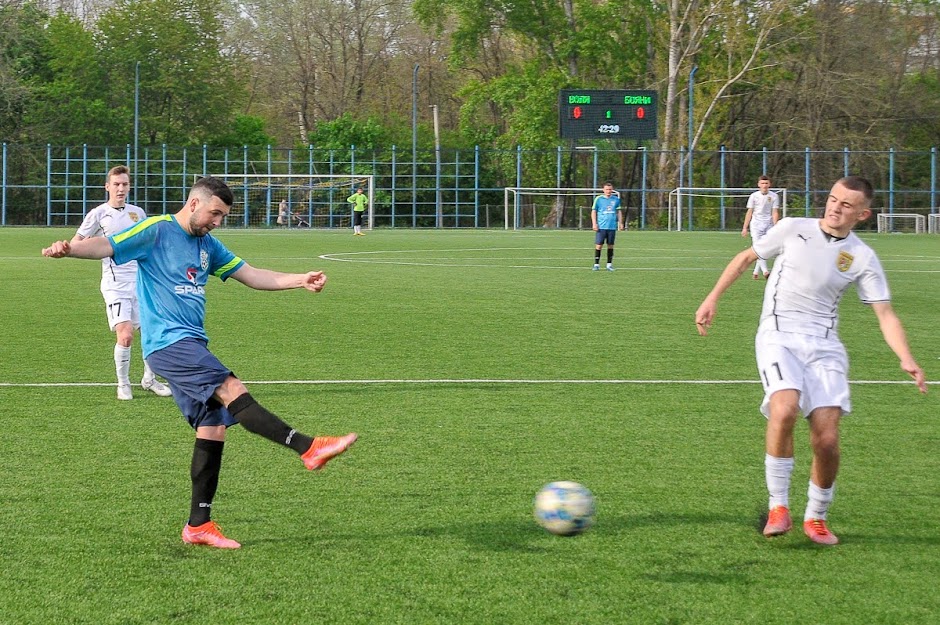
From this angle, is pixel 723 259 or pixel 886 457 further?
pixel 723 259

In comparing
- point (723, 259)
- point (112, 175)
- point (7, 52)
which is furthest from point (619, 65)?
point (112, 175)

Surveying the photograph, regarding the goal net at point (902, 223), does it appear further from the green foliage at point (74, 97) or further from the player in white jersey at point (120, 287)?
the player in white jersey at point (120, 287)

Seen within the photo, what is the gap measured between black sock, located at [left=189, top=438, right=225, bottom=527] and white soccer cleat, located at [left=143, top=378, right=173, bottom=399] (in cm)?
436

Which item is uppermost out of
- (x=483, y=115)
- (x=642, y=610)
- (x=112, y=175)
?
(x=483, y=115)

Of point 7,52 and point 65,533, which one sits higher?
point 7,52

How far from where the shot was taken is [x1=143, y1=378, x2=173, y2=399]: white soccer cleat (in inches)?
397

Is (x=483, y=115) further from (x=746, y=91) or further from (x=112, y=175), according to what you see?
(x=112, y=175)

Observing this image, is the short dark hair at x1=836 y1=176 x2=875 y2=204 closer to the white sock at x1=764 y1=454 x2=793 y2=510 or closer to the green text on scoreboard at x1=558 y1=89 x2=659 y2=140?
the white sock at x1=764 y1=454 x2=793 y2=510

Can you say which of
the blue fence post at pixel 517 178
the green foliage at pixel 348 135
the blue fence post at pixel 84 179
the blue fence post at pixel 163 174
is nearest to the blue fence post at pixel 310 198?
the green foliage at pixel 348 135

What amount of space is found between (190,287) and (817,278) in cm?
303

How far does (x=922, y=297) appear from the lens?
19.6 m

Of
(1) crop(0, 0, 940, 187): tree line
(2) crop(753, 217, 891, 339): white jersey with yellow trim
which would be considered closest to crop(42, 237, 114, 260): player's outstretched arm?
(2) crop(753, 217, 891, 339): white jersey with yellow trim

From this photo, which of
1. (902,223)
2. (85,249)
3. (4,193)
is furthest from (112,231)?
(902,223)

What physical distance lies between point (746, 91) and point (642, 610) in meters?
58.3
